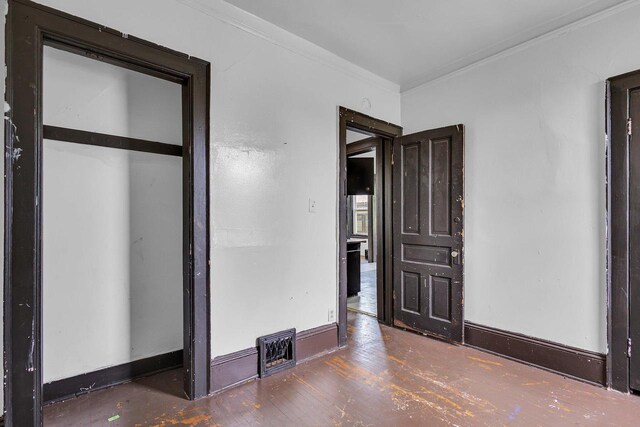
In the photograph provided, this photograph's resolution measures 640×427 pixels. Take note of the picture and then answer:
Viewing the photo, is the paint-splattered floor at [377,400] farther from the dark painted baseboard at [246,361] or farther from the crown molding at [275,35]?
the crown molding at [275,35]

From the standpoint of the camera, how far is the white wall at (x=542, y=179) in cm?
235

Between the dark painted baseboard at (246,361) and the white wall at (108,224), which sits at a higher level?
the white wall at (108,224)

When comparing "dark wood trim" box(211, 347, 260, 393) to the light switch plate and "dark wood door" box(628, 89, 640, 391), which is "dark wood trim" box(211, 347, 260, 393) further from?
"dark wood door" box(628, 89, 640, 391)

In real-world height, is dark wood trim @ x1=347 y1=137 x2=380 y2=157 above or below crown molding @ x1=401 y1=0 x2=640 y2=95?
below

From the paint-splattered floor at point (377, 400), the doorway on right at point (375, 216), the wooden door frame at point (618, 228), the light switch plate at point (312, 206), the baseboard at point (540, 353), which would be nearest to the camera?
the paint-splattered floor at point (377, 400)

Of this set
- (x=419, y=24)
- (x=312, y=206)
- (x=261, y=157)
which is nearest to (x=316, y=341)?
(x=312, y=206)

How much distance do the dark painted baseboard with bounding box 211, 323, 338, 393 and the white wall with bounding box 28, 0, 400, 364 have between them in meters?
0.06

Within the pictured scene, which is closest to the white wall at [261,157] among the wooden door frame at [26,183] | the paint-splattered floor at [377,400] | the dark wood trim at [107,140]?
the wooden door frame at [26,183]

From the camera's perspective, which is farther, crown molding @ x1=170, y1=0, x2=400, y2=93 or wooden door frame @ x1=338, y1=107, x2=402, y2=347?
wooden door frame @ x1=338, y1=107, x2=402, y2=347

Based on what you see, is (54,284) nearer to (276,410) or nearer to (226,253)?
(226,253)

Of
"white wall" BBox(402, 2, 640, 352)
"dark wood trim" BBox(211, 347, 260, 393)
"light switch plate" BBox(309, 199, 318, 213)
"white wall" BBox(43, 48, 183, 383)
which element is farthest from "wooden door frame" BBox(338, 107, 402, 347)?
"white wall" BBox(43, 48, 183, 383)

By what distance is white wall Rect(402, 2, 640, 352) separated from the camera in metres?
2.35

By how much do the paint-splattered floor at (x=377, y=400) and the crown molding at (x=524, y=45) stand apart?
264cm

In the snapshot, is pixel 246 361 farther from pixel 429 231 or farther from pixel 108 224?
pixel 429 231
